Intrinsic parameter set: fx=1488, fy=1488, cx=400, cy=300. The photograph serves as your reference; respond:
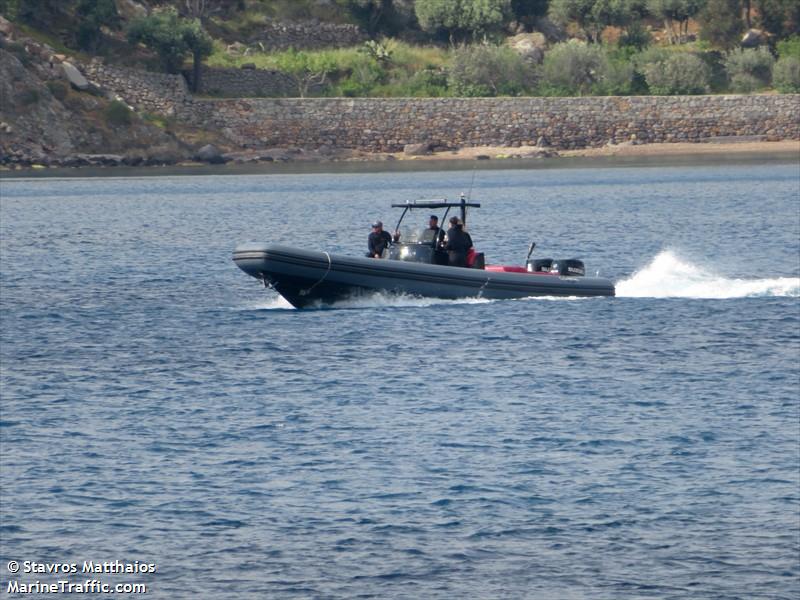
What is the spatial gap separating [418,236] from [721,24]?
59.0m

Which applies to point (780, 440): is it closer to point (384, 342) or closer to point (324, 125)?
point (384, 342)

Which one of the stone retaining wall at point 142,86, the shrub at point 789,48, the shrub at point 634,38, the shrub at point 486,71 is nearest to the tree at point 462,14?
the shrub at point 486,71

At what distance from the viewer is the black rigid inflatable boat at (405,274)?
26469mm

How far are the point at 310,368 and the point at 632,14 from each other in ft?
212

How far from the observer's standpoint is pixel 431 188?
61.1 m

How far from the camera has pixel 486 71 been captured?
3100 inches

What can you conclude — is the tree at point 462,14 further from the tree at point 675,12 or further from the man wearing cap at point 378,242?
the man wearing cap at point 378,242

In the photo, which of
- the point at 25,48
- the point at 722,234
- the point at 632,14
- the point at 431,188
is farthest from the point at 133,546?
the point at 632,14

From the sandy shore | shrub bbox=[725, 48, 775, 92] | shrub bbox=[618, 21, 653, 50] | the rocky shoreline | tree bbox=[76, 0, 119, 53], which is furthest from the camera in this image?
shrub bbox=[618, 21, 653, 50]

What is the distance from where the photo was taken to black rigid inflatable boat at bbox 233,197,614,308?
26469mm

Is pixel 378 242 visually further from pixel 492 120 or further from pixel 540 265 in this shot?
pixel 492 120

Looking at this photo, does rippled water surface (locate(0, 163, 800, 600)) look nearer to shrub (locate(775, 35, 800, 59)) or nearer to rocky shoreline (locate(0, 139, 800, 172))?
rocky shoreline (locate(0, 139, 800, 172))

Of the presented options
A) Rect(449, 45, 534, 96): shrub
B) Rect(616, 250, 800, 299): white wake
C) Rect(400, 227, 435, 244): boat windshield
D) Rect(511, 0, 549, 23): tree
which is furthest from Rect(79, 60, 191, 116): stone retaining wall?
Rect(400, 227, 435, 244): boat windshield

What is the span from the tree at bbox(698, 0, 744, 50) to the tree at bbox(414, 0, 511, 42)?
11.1 m
